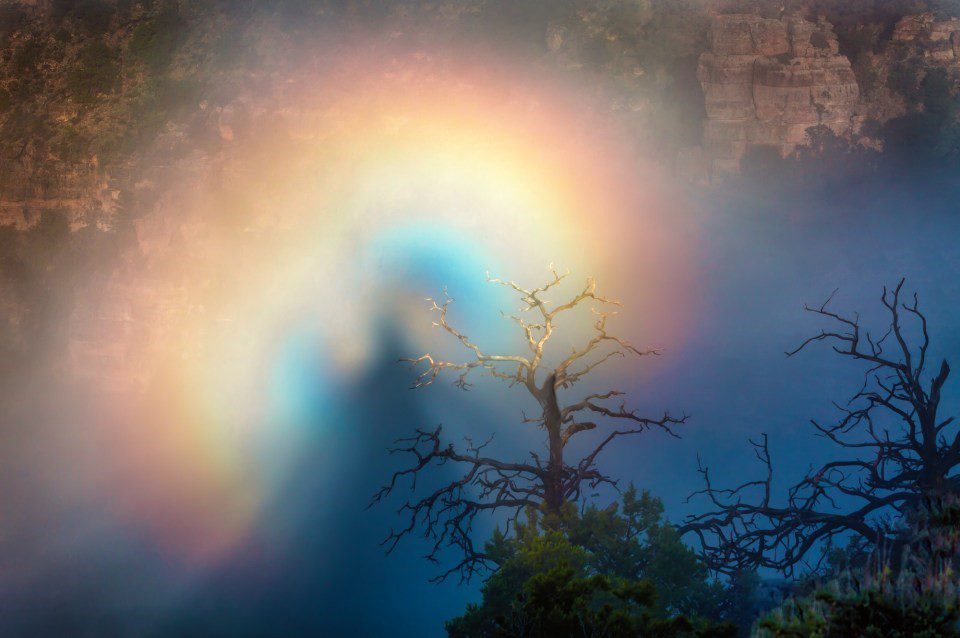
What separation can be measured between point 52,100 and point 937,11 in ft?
77.7

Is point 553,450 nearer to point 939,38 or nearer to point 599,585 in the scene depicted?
point 599,585

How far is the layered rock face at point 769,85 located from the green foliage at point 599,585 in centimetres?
1200

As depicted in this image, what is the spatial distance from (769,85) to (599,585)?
1700 cm

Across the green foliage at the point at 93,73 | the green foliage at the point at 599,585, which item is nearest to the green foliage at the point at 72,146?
the green foliage at the point at 93,73

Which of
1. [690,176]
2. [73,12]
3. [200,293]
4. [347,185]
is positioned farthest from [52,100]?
[690,176]

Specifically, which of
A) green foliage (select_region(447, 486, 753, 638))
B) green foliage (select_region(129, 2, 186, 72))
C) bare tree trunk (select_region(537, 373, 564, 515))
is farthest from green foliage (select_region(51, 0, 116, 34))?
green foliage (select_region(447, 486, 753, 638))

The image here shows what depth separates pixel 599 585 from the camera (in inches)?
452

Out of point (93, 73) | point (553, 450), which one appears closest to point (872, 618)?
point (553, 450)

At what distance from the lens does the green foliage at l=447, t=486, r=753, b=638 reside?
1094 centimetres

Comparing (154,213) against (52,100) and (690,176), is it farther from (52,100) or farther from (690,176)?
(690,176)

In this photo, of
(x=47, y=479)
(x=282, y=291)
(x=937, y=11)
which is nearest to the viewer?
(x=937, y=11)

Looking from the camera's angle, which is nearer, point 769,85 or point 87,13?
point 769,85

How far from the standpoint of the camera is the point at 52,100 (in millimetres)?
28828

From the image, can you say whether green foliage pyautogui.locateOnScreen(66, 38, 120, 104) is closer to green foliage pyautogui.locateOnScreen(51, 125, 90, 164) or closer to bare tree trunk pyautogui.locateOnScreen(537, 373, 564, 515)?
green foliage pyautogui.locateOnScreen(51, 125, 90, 164)
